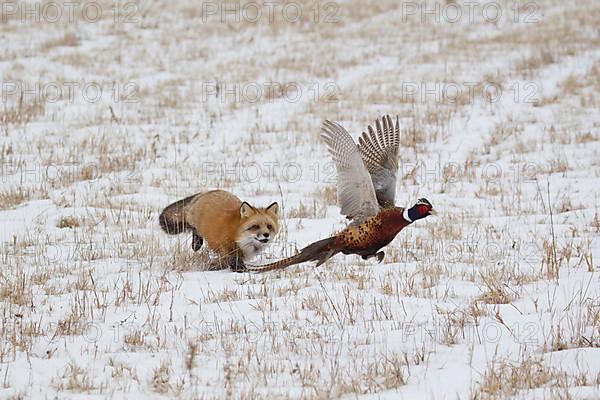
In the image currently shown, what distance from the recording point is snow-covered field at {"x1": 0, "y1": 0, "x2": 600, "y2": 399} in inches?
202

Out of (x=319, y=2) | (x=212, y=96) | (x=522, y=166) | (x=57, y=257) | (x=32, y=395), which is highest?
(x=319, y=2)

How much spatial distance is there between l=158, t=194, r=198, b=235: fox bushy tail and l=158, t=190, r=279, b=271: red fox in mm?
22

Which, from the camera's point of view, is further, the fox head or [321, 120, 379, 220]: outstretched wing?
the fox head

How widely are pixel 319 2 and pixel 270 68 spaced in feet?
25.0

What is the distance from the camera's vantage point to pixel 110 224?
8953 mm

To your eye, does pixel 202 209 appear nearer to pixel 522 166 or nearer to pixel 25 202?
pixel 25 202

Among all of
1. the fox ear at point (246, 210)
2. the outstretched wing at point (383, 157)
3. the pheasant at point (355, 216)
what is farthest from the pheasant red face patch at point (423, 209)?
the fox ear at point (246, 210)

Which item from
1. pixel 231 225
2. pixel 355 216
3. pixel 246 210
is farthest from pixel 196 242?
pixel 355 216

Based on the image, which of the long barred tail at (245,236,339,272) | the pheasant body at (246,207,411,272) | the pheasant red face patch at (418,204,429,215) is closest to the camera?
the pheasant red face patch at (418,204,429,215)

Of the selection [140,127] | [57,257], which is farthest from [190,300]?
[140,127]

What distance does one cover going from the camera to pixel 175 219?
27.3ft

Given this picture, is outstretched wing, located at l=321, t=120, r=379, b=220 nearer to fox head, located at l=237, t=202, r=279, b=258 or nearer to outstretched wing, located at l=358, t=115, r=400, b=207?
outstretched wing, located at l=358, t=115, r=400, b=207

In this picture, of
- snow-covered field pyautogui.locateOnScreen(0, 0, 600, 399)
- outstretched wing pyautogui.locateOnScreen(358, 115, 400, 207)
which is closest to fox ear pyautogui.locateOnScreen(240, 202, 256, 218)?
snow-covered field pyautogui.locateOnScreen(0, 0, 600, 399)

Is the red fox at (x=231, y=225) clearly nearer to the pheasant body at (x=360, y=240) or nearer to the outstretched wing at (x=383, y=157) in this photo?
the pheasant body at (x=360, y=240)
